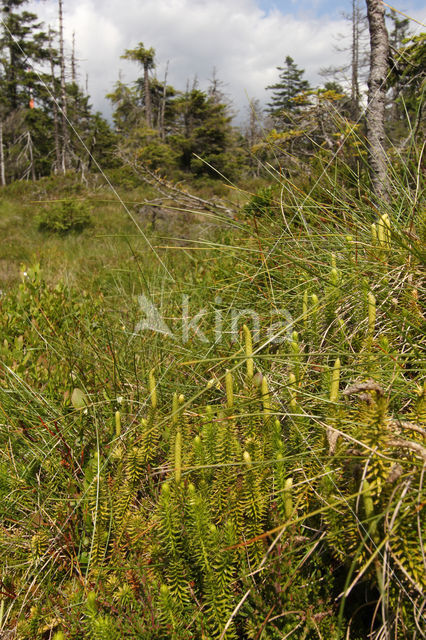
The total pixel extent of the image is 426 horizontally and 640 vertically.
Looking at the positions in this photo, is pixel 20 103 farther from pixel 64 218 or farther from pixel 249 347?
pixel 249 347

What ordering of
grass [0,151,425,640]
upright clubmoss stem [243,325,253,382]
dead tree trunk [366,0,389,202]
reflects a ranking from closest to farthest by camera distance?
grass [0,151,425,640], upright clubmoss stem [243,325,253,382], dead tree trunk [366,0,389,202]

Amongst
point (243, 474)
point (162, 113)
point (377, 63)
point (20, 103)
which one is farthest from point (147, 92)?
point (243, 474)

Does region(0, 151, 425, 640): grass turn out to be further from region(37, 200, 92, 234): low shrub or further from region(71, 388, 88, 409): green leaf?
region(37, 200, 92, 234): low shrub

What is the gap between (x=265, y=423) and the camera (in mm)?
1174

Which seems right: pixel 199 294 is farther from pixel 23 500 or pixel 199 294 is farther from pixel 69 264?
pixel 69 264

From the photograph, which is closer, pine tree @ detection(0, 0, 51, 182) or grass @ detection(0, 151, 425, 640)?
grass @ detection(0, 151, 425, 640)

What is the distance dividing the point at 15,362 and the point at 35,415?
2.87 ft

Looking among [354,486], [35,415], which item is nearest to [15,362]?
[35,415]

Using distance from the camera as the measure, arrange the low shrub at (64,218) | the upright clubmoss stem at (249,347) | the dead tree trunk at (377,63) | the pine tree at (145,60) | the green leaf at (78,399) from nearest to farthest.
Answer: the upright clubmoss stem at (249,347) < the green leaf at (78,399) < the dead tree trunk at (377,63) < the low shrub at (64,218) < the pine tree at (145,60)

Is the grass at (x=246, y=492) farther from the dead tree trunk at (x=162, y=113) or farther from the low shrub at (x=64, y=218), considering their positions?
the dead tree trunk at (x=162, y=113)

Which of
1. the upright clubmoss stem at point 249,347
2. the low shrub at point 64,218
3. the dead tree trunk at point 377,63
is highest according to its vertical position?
the dead tree trunk at point 377,63

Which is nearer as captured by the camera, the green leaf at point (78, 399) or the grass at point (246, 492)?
the grass at point (246, 492)

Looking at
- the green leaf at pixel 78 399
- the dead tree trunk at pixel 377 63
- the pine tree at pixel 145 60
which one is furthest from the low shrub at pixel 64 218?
the pine tree at pixel 145 60

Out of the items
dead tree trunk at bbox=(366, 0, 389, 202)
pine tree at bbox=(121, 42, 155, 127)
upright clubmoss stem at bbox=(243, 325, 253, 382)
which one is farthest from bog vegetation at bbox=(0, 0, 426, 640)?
pine tree at bbox=(121, 42, 155, 127)
